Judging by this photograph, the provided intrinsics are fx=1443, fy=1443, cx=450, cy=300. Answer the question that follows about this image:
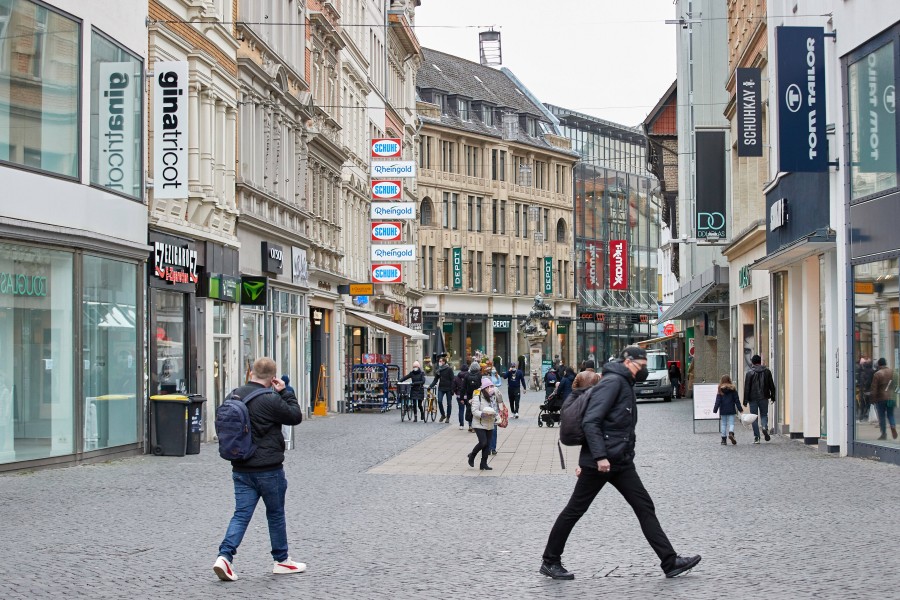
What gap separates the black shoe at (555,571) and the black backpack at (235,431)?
2.26 meters

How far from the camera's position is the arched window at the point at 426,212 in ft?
267

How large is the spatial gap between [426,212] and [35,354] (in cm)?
→ 6234

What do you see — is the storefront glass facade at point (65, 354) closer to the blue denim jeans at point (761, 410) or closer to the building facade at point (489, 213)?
the blue denim jeans at point (761, 410)

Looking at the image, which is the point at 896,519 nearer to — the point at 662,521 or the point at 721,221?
the point at 662,521

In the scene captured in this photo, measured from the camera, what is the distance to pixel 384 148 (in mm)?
49562

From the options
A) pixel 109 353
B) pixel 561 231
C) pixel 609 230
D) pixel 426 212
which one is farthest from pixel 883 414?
pixel 609 230

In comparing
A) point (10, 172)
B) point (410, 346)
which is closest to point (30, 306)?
point (10, 172)

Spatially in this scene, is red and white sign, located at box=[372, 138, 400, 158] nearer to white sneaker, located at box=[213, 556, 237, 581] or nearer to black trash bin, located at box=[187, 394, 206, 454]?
black trash bin, located at box=[187, 394, 206, 454]

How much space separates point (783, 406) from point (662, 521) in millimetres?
16407

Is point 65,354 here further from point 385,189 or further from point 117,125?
point 385,189

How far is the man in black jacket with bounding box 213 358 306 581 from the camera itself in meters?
10.4

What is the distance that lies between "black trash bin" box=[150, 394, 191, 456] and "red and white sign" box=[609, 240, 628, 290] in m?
65.5

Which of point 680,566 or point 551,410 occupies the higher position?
point 551,410

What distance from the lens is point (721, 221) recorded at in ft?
134
